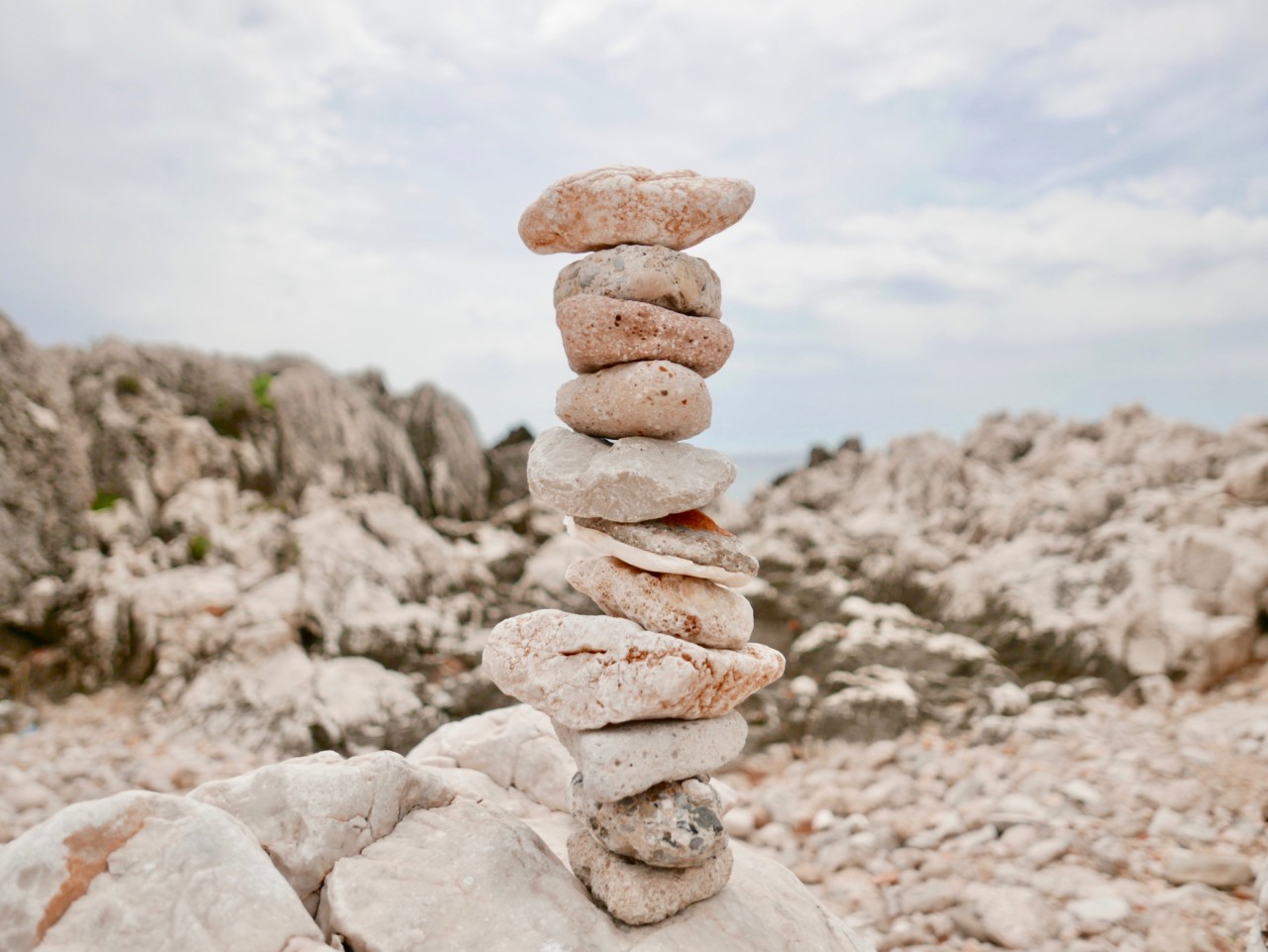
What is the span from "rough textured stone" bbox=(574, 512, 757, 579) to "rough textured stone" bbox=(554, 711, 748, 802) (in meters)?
1.10

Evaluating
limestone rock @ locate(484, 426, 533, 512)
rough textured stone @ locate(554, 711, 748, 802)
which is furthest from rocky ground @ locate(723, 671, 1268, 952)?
limestone rock @ locate(484, 426, 533, 512)

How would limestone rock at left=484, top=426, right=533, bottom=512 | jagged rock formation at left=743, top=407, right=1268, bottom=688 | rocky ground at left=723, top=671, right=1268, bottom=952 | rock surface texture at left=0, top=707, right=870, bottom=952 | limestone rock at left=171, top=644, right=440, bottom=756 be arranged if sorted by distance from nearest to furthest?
1. rock surface texture at left=0, top=707, right=870, bottom=952
2. rocky ground at left=723, top=671, right=1268, bottom=952
3. limestone rock at left=171, top=644, right=440, bottom=756
4. jagged rock formation at left=743, top=407, right=1268, bottom=688
5. limestone rock at left=484, top=426, right=533, bottom=512

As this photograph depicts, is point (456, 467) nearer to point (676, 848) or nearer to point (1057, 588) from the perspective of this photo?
point (1057, 588)

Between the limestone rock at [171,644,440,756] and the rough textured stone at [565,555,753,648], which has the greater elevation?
the rough textured stone at [565,555,753,648]

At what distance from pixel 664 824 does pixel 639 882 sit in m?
0.41

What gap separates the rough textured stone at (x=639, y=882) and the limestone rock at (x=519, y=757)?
1299 mm

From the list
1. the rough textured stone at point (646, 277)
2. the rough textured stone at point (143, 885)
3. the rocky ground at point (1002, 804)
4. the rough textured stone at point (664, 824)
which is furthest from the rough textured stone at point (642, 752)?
the rocky ground at point (1002, 804)

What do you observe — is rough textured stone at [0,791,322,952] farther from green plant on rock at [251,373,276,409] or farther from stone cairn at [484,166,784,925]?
green plant on rock at [251,373,276,409]

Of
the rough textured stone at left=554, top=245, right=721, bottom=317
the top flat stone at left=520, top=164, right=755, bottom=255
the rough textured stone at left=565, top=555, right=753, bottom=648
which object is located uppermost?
the top flat stone at left=520, top=164, right=755, bottom=255

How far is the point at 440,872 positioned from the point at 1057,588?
1270 centimetres

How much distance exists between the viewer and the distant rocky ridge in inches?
476

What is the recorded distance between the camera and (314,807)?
5.23 meters

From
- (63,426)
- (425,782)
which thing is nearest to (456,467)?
(63,426)

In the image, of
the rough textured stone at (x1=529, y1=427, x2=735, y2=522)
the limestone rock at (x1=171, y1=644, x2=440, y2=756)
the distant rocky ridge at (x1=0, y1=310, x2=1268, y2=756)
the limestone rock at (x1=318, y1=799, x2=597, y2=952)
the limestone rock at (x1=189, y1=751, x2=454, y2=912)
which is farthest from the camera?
the distant rocky ridge at (x1=0, y1=310, x2=1268, y2=756)
